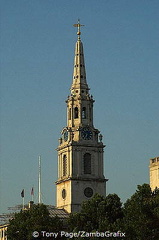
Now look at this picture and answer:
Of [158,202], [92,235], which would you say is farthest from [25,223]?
[158,202]

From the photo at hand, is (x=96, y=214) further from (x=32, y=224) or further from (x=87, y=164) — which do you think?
(x=87, y=164)

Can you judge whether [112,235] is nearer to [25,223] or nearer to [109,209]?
[109,209]

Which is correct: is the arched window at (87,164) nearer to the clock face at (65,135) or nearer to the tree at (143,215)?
the clock face at (65,135)

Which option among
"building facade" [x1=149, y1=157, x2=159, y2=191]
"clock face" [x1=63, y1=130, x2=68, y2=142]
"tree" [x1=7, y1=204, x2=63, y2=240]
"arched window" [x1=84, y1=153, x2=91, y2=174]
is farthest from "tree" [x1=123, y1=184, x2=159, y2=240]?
"clock face" [x1=63, y1=130, x2=68, y2=142]

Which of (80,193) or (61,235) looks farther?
(80,193)

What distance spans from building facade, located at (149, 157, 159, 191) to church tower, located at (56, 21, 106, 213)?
118ft

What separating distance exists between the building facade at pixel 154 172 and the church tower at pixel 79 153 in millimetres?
36032

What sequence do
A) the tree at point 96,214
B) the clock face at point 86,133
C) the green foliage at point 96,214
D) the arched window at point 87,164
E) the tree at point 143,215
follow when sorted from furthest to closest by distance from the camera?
the clock face at point 86,133, the arched window at point 87,164, the green foliage at point 96,214, the tree at point 96,214, the tree at point 143,215

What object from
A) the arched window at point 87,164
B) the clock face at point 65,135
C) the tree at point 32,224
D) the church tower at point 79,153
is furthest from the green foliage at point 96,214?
the clock face at point 65,135

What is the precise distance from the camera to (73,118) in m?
178

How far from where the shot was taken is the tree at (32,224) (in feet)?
465

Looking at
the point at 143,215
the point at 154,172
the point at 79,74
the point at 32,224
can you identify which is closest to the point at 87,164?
the point at 79,74

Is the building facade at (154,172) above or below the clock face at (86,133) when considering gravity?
below

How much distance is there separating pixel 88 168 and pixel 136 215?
180 feet
